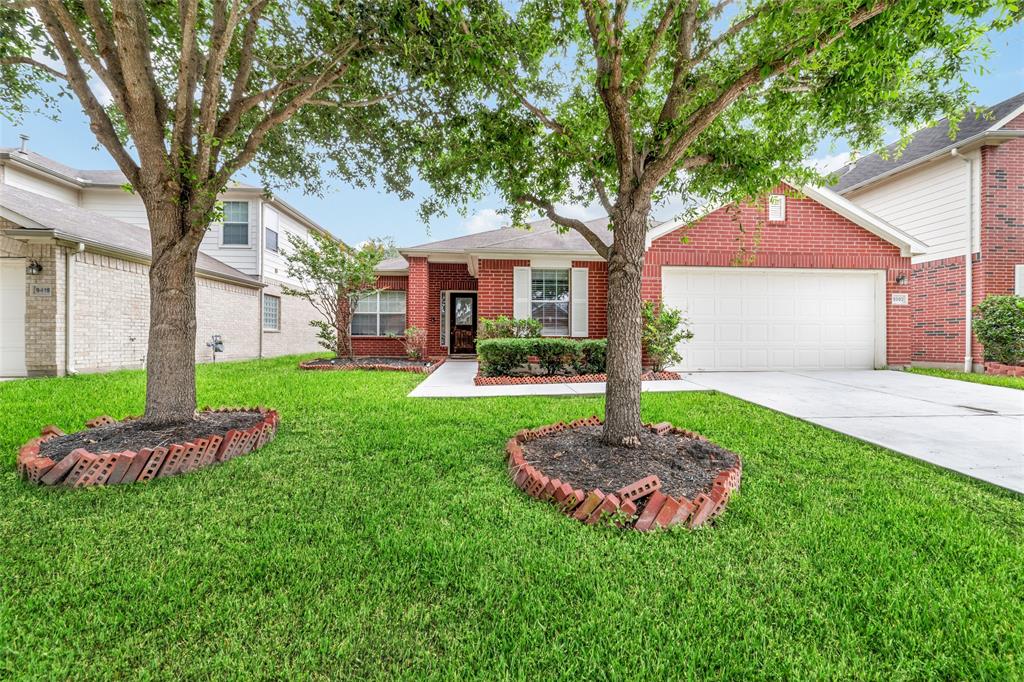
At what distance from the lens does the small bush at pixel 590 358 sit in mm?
8508

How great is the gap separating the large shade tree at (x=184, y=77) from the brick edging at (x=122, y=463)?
0.82 meters

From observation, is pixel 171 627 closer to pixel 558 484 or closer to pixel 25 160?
pixel 558 484

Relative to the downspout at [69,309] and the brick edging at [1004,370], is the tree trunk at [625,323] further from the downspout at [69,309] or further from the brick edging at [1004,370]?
the downspout at [69,309]

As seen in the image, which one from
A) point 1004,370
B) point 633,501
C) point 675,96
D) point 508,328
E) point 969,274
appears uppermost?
point 675,96

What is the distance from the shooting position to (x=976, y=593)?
1.81 m

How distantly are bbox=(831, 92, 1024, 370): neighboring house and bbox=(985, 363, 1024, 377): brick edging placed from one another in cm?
42

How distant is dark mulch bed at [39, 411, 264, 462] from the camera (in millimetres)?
3344

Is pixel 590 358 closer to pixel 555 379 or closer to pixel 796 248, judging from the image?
pixel 555 379

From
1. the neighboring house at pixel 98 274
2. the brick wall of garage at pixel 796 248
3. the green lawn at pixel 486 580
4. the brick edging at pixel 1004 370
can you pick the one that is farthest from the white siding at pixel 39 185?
the brick edging at pixel 1004 370

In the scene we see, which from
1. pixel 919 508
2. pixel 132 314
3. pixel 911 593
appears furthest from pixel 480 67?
pixel 132 314

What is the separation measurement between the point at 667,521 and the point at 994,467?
308cm

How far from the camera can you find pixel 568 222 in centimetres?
399

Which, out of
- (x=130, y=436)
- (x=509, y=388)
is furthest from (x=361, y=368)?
(x=130, y=436)

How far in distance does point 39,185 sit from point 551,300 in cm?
1657
